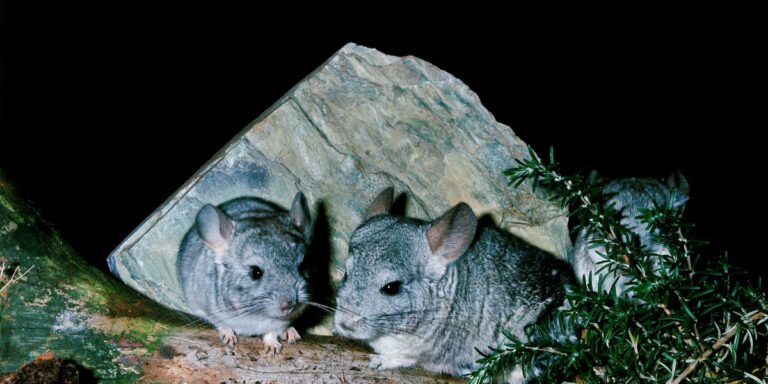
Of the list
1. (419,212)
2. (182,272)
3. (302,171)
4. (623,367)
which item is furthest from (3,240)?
(623,367)

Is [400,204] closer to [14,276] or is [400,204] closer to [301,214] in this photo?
[301,214]

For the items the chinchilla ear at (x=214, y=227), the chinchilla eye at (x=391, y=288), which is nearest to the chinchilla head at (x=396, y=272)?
the chinchilla eye at (x=391, y=288)

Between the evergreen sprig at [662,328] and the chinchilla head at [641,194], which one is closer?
the evergreen sprig at [662,328]

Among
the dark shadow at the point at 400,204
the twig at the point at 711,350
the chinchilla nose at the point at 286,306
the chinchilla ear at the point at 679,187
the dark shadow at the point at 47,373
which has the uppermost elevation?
the dark shadow at the point at 400,204

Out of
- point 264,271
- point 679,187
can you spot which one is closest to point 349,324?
point 264,271

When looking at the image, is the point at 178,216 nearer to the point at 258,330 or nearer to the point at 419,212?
the point at 258,330

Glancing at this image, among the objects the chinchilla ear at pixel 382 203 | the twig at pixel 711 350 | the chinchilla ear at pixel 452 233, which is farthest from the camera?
the chinchilla ear at pixel 382 203

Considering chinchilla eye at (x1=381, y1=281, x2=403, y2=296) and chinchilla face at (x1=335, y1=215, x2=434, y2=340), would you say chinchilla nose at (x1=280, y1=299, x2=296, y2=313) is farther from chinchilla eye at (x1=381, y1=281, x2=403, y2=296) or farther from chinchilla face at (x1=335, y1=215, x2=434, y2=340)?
chinchilla eye at (x1=381, y1=281, x2=403, y2=296)

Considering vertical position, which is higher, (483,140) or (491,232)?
(483,140)

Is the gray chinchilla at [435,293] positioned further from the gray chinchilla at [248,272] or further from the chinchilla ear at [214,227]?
the chinchilla ear at [214,227]
